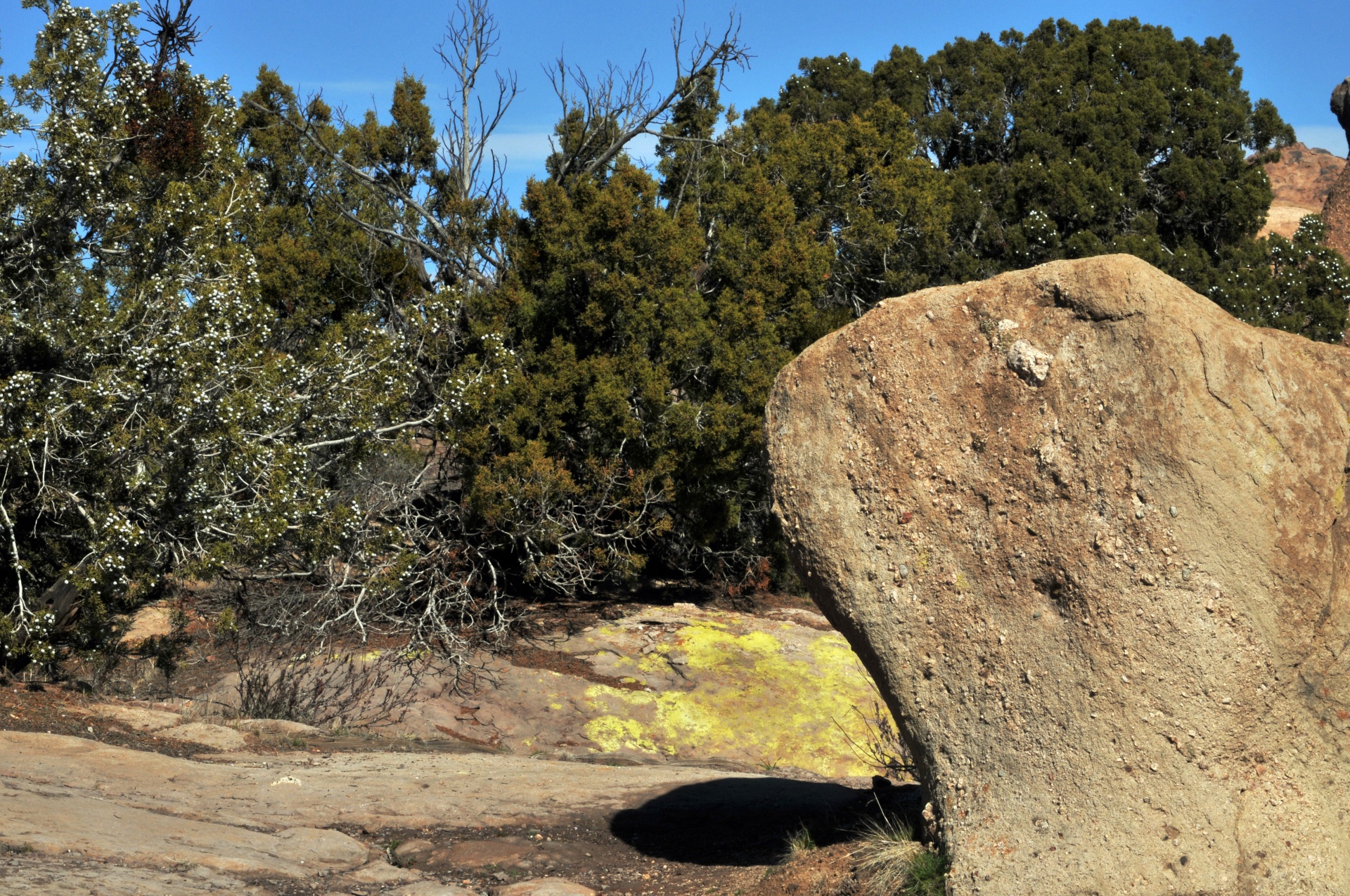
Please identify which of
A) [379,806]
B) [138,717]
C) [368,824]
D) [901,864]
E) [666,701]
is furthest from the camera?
[666,701]

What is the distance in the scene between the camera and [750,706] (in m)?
12.0

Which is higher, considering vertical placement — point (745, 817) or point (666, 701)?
point (666, 701)

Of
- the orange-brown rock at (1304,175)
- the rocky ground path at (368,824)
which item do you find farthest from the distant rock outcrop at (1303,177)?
the rocky ground path at (368,824)

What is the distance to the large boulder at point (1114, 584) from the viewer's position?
385cm

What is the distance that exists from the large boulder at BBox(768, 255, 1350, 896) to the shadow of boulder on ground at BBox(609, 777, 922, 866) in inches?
59.4

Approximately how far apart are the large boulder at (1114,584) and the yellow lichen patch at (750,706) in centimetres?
671

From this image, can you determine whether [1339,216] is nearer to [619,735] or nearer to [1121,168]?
[1121,168]

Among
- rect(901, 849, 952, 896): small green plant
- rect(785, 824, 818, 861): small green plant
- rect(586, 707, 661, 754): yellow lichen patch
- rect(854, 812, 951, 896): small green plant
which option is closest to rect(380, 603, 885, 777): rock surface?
rect(586, 707, 661, 754): yellow lichen patch

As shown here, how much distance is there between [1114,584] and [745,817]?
153 inches

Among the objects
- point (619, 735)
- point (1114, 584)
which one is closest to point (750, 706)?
point (619, 735)

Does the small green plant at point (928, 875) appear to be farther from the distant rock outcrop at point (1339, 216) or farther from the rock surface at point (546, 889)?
the distant rock outcrop at point (1339, 216)

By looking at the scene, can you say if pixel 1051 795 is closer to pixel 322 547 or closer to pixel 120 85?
pixel 322 547

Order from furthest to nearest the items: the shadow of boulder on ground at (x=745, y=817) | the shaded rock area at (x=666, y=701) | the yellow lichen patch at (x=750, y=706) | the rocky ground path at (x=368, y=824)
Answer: the yellow lichen patch at (x=750, y=706) → the shaded rock area at (x=666, y=701) → the shadow of boulder on ground at (x=745, y=817) → the rocky ground path at (x=368, y=824)

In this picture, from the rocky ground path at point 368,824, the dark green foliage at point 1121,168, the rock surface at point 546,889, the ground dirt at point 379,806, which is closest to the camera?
the rocky ground path at point 368,824
